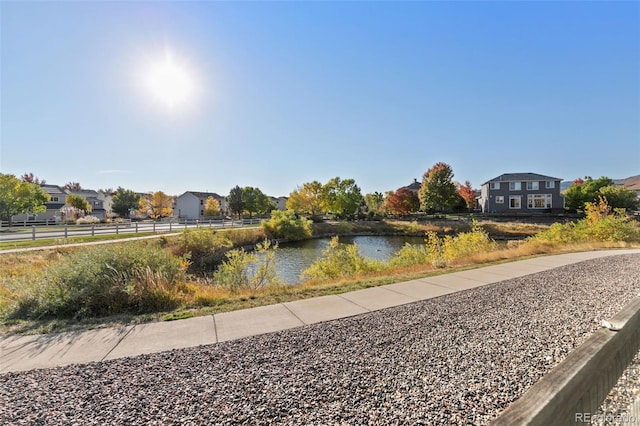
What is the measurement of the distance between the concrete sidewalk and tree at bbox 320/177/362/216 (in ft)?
138

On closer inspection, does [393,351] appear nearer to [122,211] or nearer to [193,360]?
[193,360]

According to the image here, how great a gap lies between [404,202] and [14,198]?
50510mm

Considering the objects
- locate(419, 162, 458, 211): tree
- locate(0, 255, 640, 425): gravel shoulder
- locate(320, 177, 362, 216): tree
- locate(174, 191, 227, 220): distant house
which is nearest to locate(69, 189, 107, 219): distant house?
locate(174, 191, 227, 220): distant house

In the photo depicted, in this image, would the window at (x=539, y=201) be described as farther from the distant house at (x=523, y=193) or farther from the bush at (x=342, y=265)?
the bush at (x=342, y=265)

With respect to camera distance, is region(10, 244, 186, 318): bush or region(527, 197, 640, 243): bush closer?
region(10, 244, 186, 318): bush

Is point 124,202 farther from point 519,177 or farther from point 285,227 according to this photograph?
point 519,177

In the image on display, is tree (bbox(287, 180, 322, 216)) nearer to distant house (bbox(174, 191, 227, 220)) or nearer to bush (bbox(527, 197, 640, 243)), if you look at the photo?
distant house (bbox(174, 191, 227, 220))

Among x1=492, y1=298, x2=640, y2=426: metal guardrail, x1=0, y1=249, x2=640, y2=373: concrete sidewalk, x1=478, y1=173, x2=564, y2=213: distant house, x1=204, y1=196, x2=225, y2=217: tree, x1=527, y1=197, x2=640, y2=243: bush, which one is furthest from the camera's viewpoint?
x1=204, y1=196, x2=225, y2=217: tree

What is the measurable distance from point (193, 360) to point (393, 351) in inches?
90.8

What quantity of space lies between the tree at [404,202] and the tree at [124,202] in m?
51.9

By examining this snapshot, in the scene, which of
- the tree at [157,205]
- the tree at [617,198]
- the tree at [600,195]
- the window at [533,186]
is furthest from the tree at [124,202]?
the tree at [617,198]

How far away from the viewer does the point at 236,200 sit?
2127 inches

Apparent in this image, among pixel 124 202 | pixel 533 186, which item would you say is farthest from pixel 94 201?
pixel 533 186

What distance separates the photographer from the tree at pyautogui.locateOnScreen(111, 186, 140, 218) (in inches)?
2210
